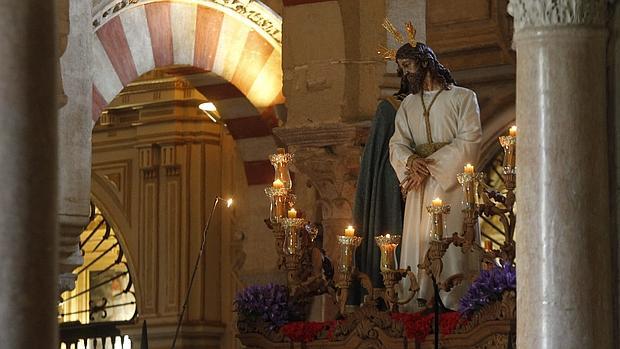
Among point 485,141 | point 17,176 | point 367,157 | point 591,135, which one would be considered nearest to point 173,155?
point 485,141

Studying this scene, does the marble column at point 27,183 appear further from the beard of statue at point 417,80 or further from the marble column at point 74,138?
the beard of statue at point 417,80

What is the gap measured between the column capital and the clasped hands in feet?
9.37

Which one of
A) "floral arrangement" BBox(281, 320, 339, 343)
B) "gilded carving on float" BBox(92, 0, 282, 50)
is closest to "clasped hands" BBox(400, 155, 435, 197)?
"floral arrangement" BBox(281, 320, 339, 343)

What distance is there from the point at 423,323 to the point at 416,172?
3.18ft

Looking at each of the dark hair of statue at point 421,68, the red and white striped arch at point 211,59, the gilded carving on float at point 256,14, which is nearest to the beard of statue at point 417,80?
the dark hair of statue at point 421,68

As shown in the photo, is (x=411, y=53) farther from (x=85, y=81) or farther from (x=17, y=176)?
(x=17, y=176)

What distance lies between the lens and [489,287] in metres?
9.52

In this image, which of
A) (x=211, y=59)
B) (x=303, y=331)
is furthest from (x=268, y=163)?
(x=303, y=331)

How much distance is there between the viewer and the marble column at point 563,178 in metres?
7.57

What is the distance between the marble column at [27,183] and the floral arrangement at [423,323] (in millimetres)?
3804

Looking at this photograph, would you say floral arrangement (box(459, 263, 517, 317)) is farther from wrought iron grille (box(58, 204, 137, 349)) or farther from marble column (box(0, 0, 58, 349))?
wrought iron grille (box(58, 204, 137, 349))

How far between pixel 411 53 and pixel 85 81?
5.70 ft

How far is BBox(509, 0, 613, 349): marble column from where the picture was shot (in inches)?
298

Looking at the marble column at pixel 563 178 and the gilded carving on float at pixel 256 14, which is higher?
the gilded carving on float at pixel 256 14
